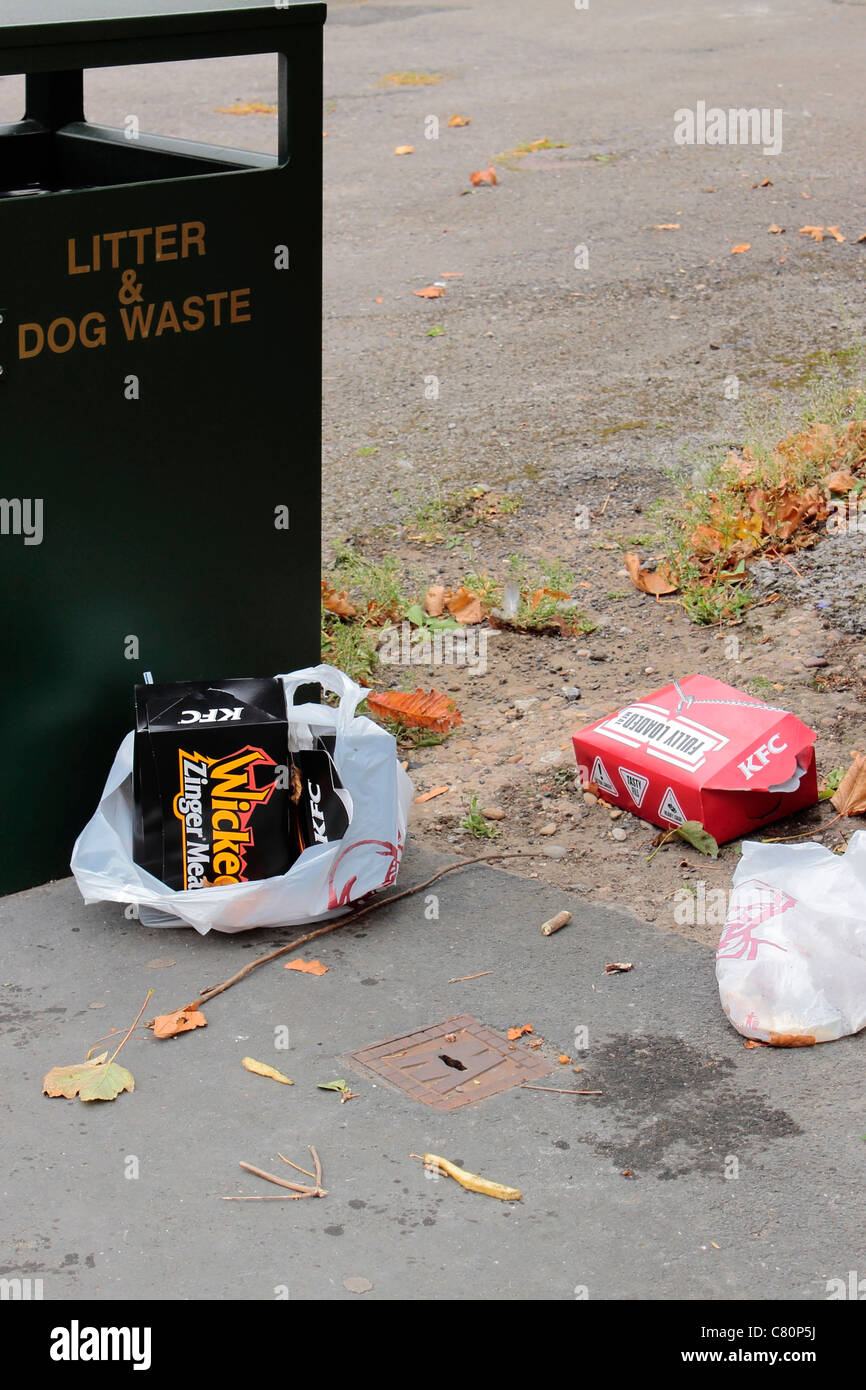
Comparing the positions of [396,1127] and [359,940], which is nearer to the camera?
[396,1127]

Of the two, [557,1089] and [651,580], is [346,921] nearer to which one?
[557,1089]

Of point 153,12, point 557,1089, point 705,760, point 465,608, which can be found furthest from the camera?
point 465,608

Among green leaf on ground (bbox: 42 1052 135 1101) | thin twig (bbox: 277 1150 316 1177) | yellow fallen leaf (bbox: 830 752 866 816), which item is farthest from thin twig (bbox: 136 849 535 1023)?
yellow fallen leaf (bbox: 830 752 866 816)

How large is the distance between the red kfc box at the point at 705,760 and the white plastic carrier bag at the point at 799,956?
0.37 metres

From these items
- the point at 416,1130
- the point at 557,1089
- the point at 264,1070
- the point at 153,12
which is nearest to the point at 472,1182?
the point at 416,1130

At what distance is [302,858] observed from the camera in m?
3.04

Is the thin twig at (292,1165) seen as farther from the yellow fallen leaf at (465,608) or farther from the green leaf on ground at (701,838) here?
the yellow fallen leaf at (465,608)

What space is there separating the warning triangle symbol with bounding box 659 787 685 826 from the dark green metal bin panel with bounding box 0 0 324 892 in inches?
38.4

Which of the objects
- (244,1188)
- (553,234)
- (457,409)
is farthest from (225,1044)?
(553,234)

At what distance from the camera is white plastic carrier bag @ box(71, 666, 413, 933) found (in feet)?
9.90

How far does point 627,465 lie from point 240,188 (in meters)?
2.58

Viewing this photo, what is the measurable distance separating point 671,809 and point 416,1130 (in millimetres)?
1154

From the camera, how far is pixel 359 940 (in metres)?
3.07

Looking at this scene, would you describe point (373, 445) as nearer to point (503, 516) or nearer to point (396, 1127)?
point (503, 516)
